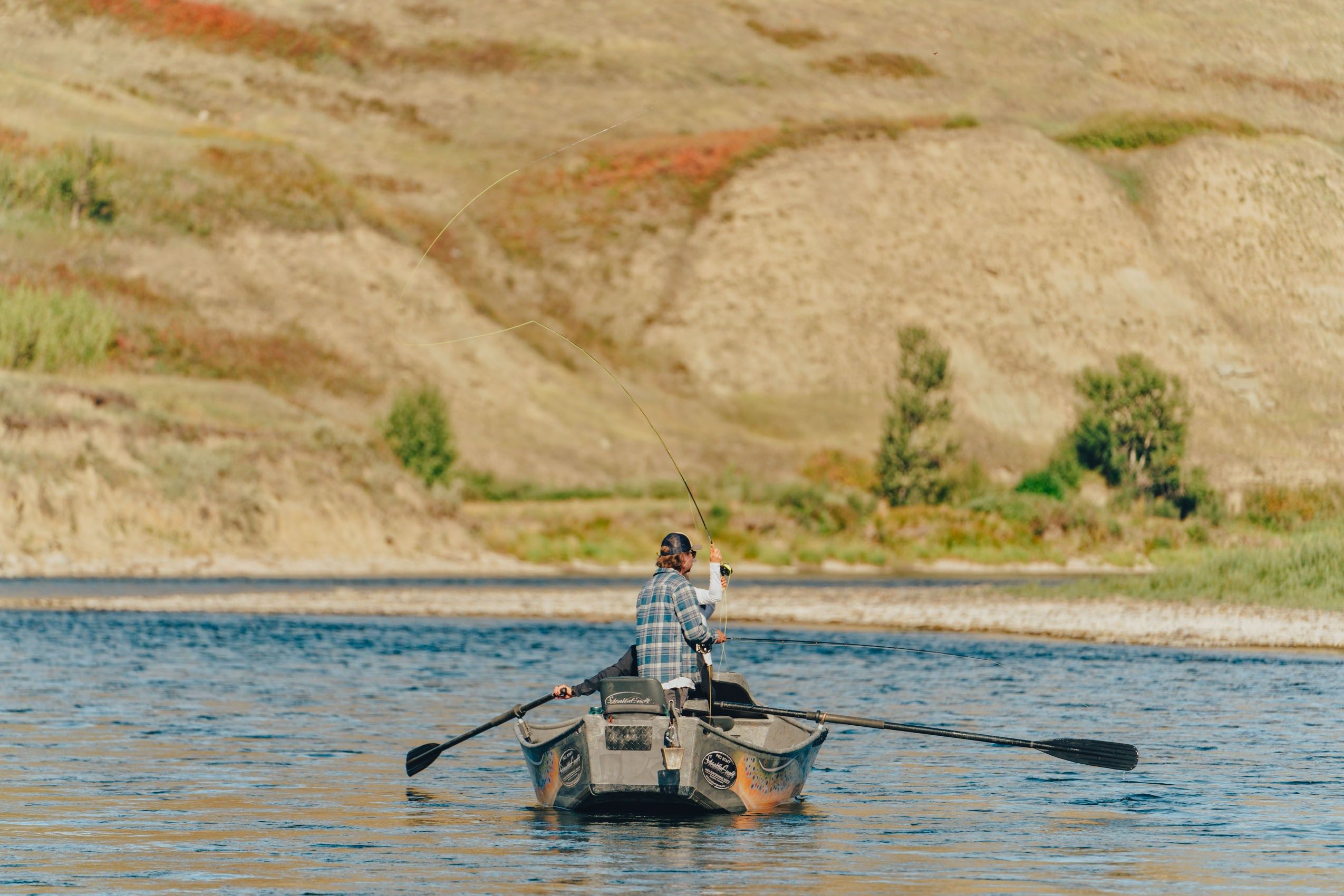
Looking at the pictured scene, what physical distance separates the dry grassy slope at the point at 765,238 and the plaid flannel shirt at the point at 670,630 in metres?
56.2

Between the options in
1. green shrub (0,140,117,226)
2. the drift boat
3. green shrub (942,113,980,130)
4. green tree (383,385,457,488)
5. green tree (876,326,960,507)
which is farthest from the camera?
green shrub (942,113,980,130)

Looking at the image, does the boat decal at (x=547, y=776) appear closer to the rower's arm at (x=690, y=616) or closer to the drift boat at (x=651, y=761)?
the drift boat at (x=651, y=761)

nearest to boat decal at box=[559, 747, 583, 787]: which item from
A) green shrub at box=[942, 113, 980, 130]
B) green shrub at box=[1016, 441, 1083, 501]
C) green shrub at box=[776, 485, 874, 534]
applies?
green shrub at box=[776, 485, 874, 534]

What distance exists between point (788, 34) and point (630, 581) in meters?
99.7

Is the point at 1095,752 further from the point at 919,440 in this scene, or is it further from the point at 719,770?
the point at 919,440

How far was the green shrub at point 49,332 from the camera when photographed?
3275 inches

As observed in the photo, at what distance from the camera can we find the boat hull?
18.6 m

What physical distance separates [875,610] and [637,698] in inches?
1306

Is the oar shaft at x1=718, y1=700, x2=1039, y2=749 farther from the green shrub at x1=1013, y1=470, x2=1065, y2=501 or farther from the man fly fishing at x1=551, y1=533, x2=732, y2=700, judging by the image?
the green shrub at x1=1013, y1=470, x2=1065, y2=501

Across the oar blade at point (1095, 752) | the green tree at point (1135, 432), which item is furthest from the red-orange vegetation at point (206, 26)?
the oar blade at point (1095, 752)

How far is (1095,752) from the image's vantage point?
21344 mm

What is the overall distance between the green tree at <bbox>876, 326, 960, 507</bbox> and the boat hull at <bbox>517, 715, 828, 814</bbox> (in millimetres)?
67361

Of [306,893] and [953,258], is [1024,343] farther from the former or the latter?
[306,893]

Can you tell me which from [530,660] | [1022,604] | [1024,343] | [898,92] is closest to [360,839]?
[530,660]
